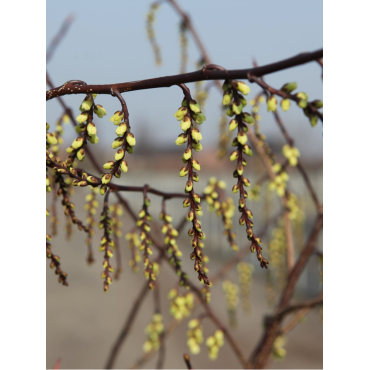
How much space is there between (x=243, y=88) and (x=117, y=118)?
134 mm

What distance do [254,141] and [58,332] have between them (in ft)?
7.64

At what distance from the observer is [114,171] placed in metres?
0.43

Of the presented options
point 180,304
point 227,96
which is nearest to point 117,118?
point 227,96

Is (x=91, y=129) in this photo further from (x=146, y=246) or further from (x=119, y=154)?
(x=146, y=246)

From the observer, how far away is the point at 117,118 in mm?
428

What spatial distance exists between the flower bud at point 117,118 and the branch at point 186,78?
2 cm

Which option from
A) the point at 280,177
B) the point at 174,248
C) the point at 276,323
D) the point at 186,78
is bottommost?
the point at 276,323

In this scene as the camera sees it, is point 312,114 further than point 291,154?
No

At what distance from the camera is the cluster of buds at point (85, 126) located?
0.45m

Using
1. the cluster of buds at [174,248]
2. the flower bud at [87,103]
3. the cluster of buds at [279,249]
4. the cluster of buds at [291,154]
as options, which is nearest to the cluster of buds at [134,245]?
the cluster of buds at [174,248]

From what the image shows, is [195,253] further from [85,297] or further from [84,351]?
[85,297]

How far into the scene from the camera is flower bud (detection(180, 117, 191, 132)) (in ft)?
1.34

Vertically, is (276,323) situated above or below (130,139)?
below
